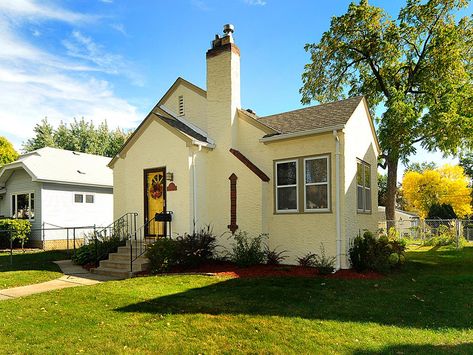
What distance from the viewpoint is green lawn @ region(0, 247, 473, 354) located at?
4.68 meters

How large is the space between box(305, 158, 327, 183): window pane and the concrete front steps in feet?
17.3

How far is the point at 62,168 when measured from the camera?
1959 cm

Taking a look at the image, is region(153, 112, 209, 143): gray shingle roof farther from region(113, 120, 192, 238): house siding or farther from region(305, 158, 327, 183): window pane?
region(305, 158, 327, 183): window pane

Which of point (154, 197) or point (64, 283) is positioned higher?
point (154, 197)

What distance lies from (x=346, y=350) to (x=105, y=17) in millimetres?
11406

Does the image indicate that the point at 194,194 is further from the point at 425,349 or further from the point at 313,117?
the point at 425,349

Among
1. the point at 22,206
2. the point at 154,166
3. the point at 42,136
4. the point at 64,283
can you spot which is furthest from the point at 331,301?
the point at 42,136

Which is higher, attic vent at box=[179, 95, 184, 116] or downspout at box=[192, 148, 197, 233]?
attic vent at box=[179, 95, 184, 116]

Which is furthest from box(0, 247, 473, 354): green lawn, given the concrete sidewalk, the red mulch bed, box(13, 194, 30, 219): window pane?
box(13, 194, 30, 219): window pane

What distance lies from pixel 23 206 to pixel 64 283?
1251 centimetres

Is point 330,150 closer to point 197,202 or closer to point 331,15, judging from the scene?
point 197,202

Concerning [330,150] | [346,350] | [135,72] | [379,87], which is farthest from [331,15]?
[346,350]

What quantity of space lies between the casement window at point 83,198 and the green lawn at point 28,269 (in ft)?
16.2

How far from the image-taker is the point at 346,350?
453 cm
